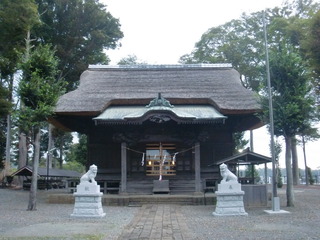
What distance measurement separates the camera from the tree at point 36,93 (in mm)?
13562

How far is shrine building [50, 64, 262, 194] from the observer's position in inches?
674

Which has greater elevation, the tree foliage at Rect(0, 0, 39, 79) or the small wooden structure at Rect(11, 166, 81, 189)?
the tree foliage at Rect(0, 0, 39, 79)

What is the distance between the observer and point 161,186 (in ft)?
56.7

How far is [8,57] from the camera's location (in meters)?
25.4

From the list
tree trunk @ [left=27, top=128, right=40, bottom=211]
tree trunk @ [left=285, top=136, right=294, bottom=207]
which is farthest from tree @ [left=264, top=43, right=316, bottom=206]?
tree trunk @ [left=27, top=128, right=40, bottom=211]

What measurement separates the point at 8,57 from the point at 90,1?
9311 mm

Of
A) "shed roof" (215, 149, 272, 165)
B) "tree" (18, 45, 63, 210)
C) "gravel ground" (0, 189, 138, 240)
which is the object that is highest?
"tree" (18, 45, 63, 210)

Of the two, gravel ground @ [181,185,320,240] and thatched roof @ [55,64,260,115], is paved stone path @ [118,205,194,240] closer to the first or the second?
gravel ground @ [181,185,320,240]

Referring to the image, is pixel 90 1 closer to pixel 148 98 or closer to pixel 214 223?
pixel 148 98

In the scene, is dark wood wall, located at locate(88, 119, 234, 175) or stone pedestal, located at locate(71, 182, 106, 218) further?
dark wood wall, located at locate(88, 119, 234, 175)

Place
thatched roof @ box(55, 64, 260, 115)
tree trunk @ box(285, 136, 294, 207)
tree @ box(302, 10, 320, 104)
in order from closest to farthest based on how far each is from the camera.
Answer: tree trunk @ box(285, 136, 294, 207) → thatched roof @ box(55, 64, 260, 115) → tree @ box(302, 10, 320, 104)

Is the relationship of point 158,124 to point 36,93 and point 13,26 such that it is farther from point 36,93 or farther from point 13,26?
point 13,26

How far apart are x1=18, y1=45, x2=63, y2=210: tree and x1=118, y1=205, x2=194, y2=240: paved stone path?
204 inches

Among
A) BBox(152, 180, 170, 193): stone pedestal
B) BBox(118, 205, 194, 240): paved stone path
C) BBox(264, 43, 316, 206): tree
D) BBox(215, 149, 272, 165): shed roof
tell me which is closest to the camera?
BBox(118, 205, 194, 240): paved stone path
